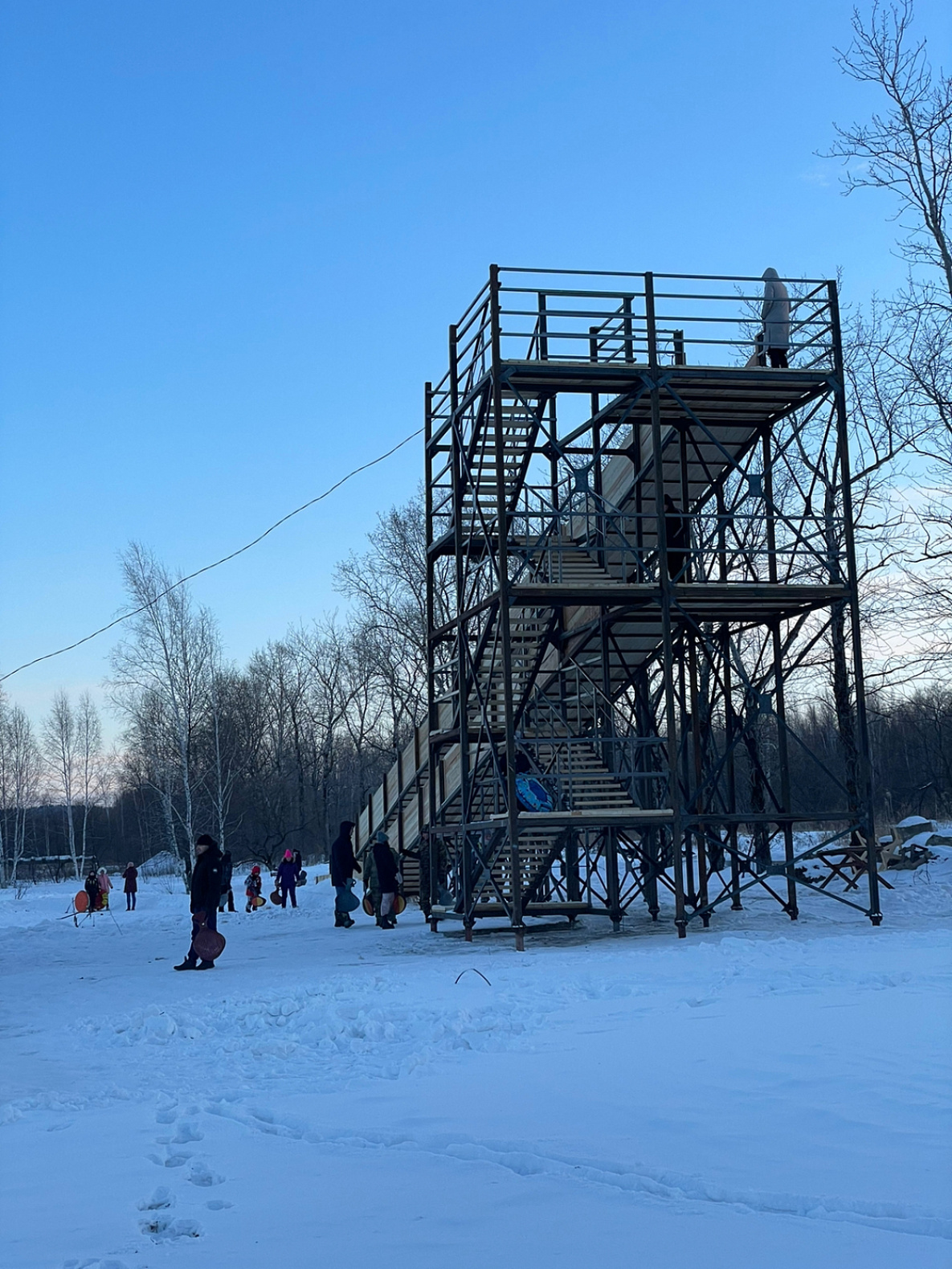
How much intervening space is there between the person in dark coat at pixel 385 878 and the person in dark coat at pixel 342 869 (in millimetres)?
570

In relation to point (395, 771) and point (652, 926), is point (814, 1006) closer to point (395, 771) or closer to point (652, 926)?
point (652, 926)

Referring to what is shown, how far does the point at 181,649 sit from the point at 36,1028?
1366 inches

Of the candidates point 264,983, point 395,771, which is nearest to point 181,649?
point 395,771

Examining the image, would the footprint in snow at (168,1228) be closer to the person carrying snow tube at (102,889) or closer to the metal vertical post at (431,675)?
the metal vertical post at (431,675)

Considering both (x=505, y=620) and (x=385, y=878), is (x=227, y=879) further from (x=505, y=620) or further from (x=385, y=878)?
(x=505, y=620)

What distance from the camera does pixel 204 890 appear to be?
16.3 meters

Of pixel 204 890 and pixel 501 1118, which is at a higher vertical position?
pixel 204 890

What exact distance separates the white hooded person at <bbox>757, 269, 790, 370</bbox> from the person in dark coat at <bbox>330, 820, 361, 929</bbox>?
408 inches

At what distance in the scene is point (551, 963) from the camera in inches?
553

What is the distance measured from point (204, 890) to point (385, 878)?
19.0 ft

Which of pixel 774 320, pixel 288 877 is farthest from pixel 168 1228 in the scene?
pixel 288 877

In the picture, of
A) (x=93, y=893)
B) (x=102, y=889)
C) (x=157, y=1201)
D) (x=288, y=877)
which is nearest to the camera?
(x=157, y=1201)

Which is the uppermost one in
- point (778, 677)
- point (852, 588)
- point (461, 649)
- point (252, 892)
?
point (852, 588)

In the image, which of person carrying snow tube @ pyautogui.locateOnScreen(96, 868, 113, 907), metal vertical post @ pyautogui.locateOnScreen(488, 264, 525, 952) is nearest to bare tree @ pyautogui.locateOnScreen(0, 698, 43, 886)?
person carrying snow tube @ pyautogui.locateOnScreen(96, 868, 113, 907)
